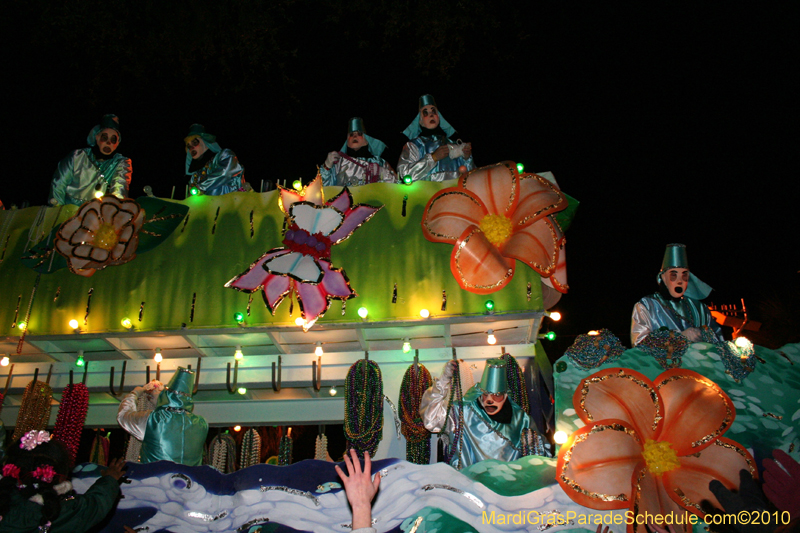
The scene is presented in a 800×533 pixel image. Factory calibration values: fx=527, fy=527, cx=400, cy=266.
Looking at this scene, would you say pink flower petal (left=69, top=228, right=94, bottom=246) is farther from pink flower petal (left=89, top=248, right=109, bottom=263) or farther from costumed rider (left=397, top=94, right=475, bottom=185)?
costumed rider (left=397, top=94, right=475, bottom=185)

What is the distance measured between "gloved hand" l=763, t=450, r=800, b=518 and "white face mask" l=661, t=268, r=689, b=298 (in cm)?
174

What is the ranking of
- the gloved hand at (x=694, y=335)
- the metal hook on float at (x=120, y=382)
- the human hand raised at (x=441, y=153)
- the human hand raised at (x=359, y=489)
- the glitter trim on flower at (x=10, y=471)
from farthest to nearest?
the metal hook on float at (x=120, y=382)
the human hand raised at (x=441, y=153)
the gloved hand at (x=694, y=335)
the glitter trim on flower at (x=10, y=471)
the human hand raised at (x=359, y=489)

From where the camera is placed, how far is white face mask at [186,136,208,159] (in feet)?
19.2

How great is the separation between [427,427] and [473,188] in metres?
1.97

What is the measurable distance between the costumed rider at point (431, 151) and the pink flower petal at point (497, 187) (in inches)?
26.5

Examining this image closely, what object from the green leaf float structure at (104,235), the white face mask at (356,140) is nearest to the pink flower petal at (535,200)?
the white face mask at (356,140)

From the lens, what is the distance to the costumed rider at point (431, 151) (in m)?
5.23

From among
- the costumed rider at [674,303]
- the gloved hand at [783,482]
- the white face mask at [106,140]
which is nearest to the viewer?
the gloved hand at [783,482]

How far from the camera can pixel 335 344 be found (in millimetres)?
5008

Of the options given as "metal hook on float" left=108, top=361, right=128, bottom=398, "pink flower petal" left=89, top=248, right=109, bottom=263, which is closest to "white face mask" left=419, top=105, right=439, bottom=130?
"pink flower petal" left=89, top=248, right=109, bottom=263

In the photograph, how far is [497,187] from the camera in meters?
4.36

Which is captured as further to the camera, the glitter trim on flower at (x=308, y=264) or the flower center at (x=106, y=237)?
the flower center at (x=106, y=237)

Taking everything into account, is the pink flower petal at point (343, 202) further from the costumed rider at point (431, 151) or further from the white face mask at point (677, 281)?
the white face mask at point (677, 281)

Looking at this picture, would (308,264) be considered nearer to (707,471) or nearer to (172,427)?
(172,427)
